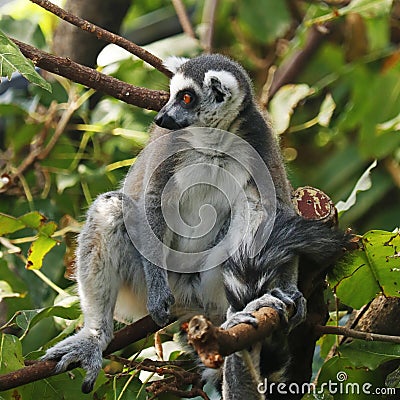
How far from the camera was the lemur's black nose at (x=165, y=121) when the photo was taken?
4.25 meters

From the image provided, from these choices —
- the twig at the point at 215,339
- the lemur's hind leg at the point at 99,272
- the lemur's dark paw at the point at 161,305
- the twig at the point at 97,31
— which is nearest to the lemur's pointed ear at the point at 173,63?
the twig at the point at 97,31

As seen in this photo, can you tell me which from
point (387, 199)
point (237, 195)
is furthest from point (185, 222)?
point (387, 199)

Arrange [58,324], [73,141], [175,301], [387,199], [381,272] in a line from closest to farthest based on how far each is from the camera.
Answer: [381,272], [175,301], [58,324], [73,141], [387,199]

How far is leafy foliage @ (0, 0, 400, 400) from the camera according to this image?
3770mm

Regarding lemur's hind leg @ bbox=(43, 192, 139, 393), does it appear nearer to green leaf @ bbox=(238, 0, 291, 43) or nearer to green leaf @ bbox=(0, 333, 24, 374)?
green leaf @ bbox=(0, 333, 24, 374)

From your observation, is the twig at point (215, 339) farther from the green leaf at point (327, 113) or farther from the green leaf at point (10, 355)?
the green leaf at point (327, 113)

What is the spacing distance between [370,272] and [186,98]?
138cm

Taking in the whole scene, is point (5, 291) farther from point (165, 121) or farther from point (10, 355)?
point (165, 121)

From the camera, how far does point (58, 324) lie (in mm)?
4617

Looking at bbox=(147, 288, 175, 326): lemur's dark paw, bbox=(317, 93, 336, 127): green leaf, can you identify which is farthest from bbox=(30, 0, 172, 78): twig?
bbox=(317, 93, 336, 127): green leaf

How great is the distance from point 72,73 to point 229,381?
1.60 meters

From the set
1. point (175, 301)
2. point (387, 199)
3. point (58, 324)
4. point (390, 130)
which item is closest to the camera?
point (175, 301)

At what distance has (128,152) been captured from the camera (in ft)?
18.7

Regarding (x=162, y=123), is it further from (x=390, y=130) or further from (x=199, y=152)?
(x=390, y=130)
